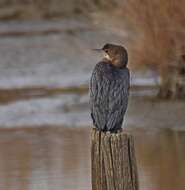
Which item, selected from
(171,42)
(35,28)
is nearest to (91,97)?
(171,42)

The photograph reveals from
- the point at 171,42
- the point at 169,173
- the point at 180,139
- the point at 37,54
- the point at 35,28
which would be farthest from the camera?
the point at 35,28

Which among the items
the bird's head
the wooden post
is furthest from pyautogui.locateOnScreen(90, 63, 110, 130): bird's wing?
the wooden post

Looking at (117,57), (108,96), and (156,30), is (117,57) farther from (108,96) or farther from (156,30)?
(156,30)

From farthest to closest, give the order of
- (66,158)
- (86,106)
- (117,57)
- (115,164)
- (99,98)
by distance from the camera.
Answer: (86,106) < (66,158) < (117,57) < (99,98) < (115,164)

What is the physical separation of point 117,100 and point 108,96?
7cm

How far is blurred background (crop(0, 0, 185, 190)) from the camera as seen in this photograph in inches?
392

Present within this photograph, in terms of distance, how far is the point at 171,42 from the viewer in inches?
530

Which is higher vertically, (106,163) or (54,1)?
(54,1)

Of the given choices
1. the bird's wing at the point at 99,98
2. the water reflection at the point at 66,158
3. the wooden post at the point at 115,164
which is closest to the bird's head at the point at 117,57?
the bird's wing at the point at 99,98

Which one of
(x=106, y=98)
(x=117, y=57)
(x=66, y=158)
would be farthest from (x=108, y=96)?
(x=66, y=158)

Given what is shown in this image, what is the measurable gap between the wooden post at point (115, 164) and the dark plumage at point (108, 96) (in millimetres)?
423

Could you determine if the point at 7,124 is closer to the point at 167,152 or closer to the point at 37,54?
the point at 167,152

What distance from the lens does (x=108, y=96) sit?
659 centimetres

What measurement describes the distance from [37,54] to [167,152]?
425 inches
